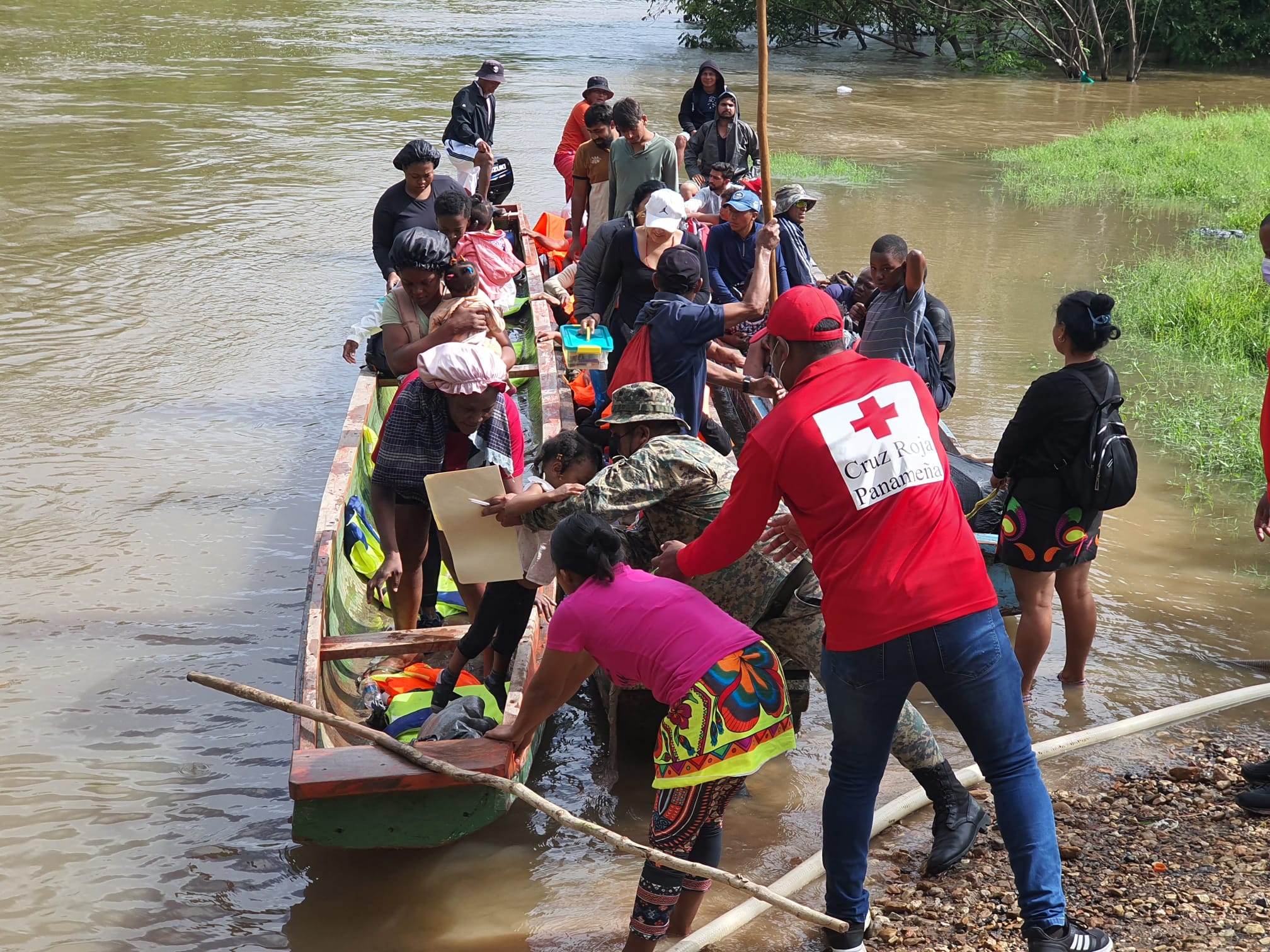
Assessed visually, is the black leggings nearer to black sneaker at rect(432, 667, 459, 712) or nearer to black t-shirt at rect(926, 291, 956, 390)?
black sneaker at rect(432, 667, 459, 712)

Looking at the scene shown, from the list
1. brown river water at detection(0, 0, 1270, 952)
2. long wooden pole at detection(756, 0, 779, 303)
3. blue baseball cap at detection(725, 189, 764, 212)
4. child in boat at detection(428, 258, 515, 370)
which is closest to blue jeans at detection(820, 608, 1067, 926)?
brown river water at detection(0, 0, 1270, 952)

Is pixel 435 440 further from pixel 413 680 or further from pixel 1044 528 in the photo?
pixel 1044 528

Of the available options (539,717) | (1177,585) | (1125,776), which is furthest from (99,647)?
(1177,585)

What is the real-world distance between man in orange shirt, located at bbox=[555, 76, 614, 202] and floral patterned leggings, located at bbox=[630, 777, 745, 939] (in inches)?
284

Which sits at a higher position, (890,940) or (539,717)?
(539,717)

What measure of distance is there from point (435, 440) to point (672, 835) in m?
1.96

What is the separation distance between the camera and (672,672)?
3180mm

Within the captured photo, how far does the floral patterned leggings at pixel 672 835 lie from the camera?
10.5ft

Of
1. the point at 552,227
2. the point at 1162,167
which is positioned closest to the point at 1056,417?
the point at 552,227

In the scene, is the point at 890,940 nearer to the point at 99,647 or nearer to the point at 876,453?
the point at 876,453

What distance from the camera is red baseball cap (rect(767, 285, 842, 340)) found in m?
3.20

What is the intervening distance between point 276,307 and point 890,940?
31.5ft

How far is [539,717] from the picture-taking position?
11.5 ft

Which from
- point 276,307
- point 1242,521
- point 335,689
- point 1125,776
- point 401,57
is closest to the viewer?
point 1125,776
